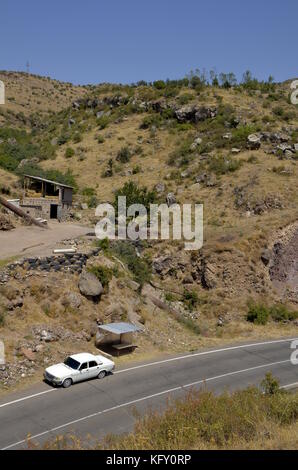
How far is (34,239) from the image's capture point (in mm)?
29875

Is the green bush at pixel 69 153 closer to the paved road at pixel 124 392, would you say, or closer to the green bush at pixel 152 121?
the green bush at pixel 152 121

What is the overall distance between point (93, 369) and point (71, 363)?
1.00 meters

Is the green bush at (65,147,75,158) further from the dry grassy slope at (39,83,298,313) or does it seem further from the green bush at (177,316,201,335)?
the green bush at (177,316,201,335)

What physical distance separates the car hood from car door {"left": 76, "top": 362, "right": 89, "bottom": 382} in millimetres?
311

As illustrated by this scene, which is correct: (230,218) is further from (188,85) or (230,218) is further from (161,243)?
(188,85)

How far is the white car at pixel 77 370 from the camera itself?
60.1ft

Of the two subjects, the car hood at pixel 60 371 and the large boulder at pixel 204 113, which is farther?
the large boulder at pixel 204 113

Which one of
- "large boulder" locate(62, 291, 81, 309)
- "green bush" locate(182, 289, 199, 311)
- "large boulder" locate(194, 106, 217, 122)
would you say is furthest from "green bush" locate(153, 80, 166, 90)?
"large boulder" locate(62, 291, 81, 309)

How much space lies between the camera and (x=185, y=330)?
2723 centimetres

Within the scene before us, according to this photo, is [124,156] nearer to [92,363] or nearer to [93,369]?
[92,363]

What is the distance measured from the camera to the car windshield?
1894 cm

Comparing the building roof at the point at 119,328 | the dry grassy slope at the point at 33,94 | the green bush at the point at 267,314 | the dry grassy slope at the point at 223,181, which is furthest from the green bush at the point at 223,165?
the dry grassy slope at the point at 33,94

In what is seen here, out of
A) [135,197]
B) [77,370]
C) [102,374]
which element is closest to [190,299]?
[102,374]

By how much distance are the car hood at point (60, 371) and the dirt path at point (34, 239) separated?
26.3ft
